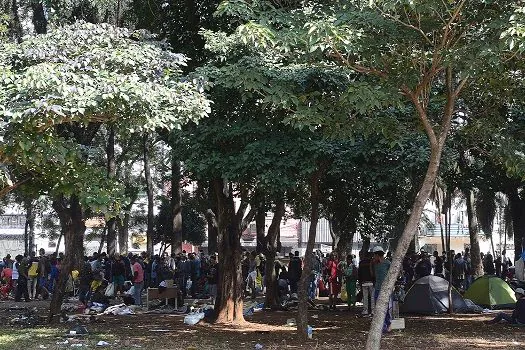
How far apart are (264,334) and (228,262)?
2.11 m

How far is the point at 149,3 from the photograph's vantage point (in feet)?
48.5

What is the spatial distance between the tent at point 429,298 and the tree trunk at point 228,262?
16.2 ft

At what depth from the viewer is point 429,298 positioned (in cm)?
1855

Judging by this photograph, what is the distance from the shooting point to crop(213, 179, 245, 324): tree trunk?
1579 centimetres

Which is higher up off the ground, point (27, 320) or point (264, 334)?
point (27, 320)

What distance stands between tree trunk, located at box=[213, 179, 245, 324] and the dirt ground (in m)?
0.45

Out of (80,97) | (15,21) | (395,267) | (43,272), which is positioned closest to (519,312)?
(395,267)

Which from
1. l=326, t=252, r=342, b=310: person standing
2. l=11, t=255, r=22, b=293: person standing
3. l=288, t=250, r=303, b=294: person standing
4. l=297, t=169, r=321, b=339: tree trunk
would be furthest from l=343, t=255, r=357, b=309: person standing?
l=11, t=255, r=22, b=293: person standing

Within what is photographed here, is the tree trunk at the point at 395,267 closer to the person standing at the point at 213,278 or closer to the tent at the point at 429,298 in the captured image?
the tent at the point at 429,298

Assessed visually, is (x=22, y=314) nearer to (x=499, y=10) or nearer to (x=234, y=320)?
(x=234, y=320)

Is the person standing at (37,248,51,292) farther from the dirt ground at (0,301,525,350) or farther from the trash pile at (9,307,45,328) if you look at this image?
the dirt ground at (0,301,525,350)

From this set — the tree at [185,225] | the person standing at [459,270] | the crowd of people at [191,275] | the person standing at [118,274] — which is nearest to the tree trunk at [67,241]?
the crowd of people at [191,275]

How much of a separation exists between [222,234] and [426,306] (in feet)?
19.5

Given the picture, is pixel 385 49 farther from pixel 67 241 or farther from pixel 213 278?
pixel 213 278
